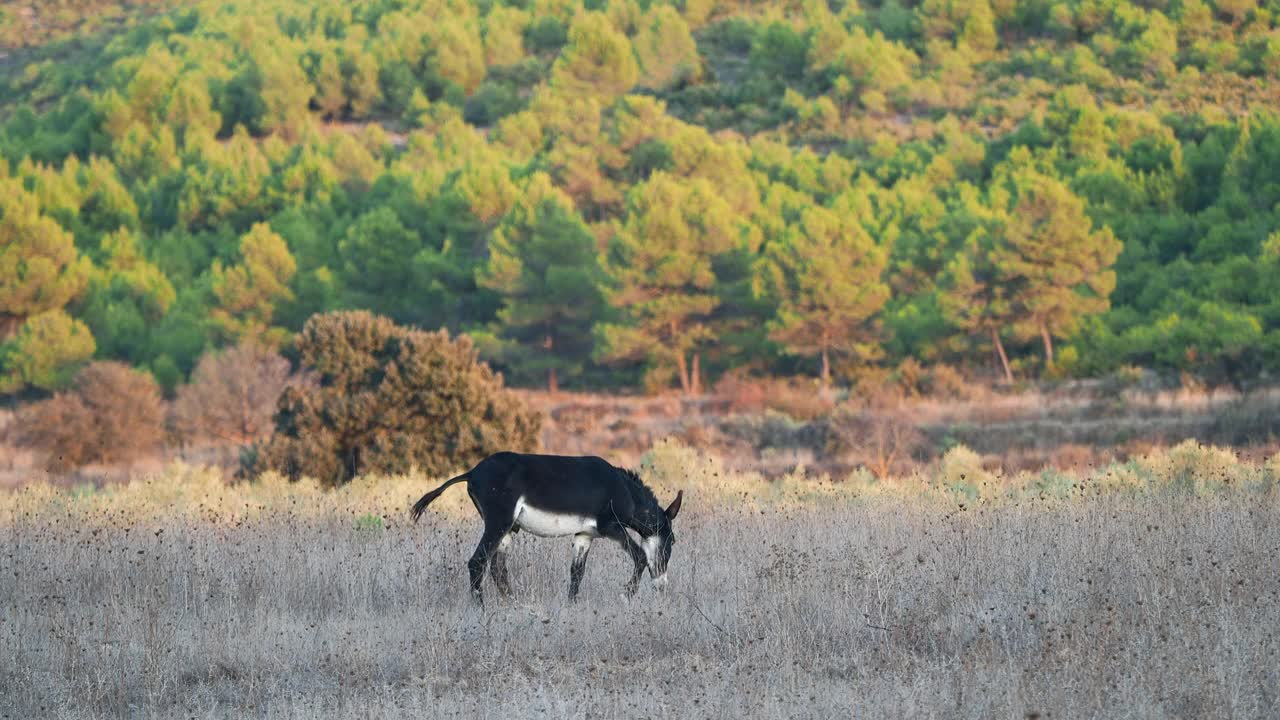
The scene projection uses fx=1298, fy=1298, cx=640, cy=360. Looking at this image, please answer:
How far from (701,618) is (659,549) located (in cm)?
82

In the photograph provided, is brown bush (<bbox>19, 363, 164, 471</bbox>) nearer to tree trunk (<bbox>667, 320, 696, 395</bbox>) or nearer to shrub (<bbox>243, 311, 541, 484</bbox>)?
shrub (<bbox>243, 311, 541, 484</bbox>)

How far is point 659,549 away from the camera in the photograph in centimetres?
827

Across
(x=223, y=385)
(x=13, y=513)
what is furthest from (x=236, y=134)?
(x=13, y=513)

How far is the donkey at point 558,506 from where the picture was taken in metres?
7.86

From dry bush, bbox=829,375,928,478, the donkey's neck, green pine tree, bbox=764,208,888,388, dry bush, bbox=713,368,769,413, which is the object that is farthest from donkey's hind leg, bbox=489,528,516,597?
green pine tree, bbox=764,208,888,388

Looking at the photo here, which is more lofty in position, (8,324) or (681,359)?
(8,324)

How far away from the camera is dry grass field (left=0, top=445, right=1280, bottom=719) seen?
19.6ft

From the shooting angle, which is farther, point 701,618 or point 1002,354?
point 1002,354

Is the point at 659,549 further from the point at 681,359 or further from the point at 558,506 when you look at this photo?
the point at 681,359

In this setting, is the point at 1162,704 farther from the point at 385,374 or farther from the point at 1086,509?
the point at 385,374

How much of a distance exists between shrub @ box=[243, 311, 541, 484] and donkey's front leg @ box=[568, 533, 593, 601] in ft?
28.1

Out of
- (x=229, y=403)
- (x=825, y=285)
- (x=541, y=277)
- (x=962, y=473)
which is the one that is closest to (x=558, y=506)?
(x=962, y=473)

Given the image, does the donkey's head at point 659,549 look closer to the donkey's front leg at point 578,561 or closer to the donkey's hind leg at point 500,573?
the donkey's front leg at point 578,561

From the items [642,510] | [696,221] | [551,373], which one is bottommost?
[551,373]
